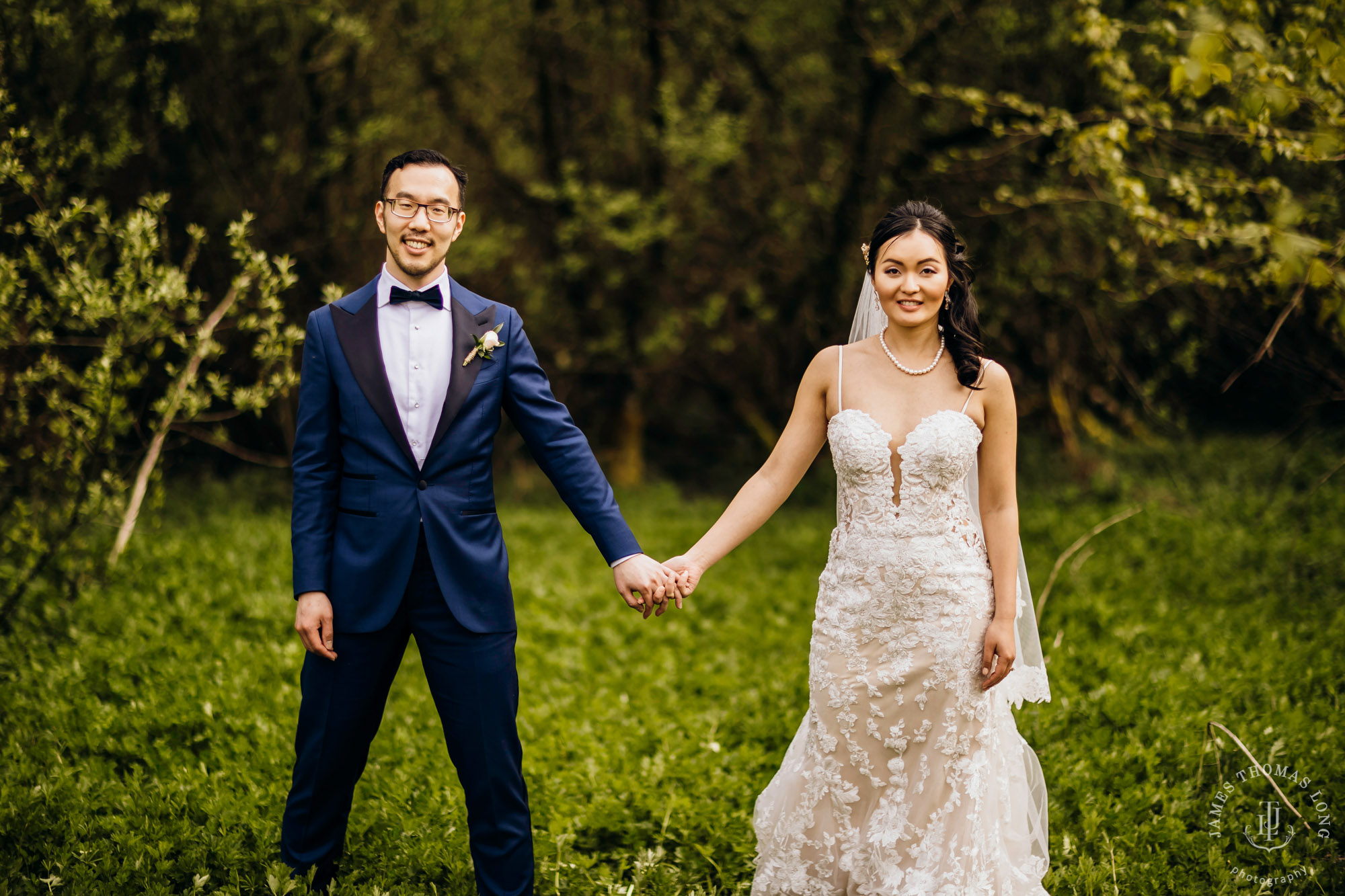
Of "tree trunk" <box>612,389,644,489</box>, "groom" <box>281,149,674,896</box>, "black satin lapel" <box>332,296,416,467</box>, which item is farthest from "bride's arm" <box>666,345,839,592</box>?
"tree trunk" <box>612,389,644,489</box>

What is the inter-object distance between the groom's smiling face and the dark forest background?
12.3ft

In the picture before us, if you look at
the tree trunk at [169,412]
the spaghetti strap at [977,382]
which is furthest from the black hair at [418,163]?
the tree trunk at [169,412]

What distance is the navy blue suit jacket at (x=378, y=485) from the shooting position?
9.80ft

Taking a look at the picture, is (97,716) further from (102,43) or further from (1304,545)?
(1304,545)

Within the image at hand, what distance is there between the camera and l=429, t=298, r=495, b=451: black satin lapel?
300 cm

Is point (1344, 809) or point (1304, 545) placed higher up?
point (1304, 545)

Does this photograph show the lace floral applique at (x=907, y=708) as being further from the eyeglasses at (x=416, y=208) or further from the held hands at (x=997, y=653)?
the eyeglasses at (x=416, y=208)

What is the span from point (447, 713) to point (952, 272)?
214 centimetres

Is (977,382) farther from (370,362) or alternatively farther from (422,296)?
(370,362)

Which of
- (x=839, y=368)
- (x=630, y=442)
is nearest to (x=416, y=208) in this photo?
(x=839, y=368)

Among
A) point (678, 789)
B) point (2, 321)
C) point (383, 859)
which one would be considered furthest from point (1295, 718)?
point (2, 321)

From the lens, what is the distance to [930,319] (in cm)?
319

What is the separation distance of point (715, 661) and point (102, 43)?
630 centimetres

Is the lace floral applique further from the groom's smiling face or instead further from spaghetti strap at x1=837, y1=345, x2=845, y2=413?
the groom's smiling face
